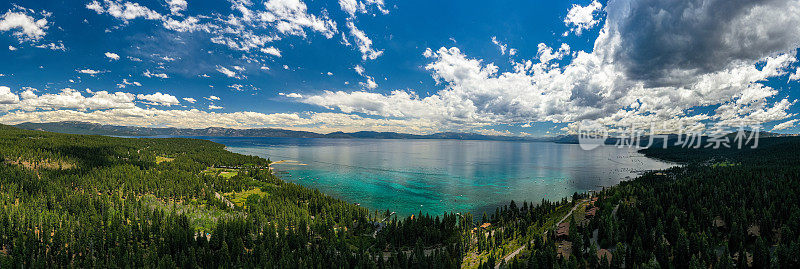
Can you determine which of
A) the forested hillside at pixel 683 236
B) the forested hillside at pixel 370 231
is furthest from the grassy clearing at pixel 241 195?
the forested hillside at pixel 683 236

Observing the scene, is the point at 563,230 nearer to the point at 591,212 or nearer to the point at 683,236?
the point at 591,212

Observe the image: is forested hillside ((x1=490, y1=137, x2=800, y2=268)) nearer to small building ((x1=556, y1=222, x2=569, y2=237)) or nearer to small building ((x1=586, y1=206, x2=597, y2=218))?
small building ((x1=556, y1=222, x2=569, y2=237))

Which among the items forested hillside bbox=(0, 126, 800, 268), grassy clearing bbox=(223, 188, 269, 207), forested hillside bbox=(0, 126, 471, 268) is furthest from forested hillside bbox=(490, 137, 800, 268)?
grassy clearing bbox=(223, 188, 269, 207)

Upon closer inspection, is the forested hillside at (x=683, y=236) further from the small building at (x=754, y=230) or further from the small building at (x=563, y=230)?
the small building at (x=563, y=230)

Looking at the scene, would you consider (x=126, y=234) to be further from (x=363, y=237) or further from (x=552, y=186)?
(x=552, y=186)

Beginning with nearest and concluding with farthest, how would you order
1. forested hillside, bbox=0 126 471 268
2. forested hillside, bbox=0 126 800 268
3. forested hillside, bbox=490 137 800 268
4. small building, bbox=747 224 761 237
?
forested hillside, bbox=490 137 800 268, forested hillside, bbox=0 126 800 268, forested hillside, bbox=0 126 471 268, small building, bbox=747 224 761 237

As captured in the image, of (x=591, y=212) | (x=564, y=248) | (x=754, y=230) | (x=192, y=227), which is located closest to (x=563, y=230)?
(x=564, y=248)

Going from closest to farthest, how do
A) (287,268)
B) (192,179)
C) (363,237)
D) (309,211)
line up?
(287,268), (363,237), (309,211), (192,179)

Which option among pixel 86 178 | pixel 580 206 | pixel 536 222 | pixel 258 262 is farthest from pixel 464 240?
pixel 86 178
